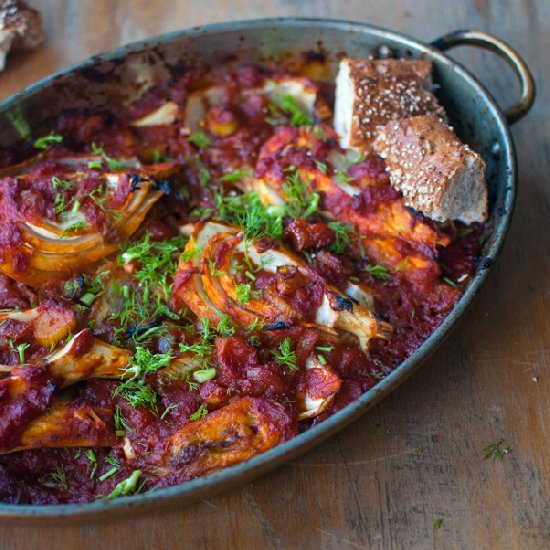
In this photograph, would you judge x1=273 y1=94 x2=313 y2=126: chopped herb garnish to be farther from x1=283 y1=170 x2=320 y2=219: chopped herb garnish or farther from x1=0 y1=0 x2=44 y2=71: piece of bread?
x1=0 y1=0 x2=44 y2=71: piece of bread

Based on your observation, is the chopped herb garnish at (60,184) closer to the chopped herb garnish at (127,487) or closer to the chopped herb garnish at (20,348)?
the chopped herb garnish at (20,348)

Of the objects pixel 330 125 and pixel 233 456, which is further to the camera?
pixel 330 125

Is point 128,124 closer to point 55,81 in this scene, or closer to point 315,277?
point 55,81

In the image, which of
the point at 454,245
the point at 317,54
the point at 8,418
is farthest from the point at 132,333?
Result: the point at 317,54

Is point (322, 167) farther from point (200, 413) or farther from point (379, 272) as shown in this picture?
point (200, 413)

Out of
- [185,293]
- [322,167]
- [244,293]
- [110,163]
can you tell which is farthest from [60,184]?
[322,167]
